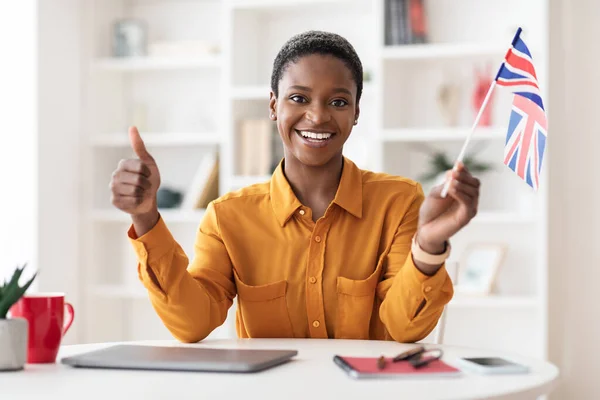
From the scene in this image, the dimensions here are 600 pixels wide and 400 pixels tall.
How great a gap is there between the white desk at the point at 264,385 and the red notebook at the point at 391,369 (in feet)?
0.04

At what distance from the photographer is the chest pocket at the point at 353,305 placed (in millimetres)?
1837

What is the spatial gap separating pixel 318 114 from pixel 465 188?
1.62 feet

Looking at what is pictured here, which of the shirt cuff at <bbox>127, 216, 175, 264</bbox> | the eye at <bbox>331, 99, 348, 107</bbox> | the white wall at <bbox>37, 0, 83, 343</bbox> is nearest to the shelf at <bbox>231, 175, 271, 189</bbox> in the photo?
the white wall at <bbox>37, 0, 83, 343</bbox>

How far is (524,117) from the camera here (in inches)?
61.7

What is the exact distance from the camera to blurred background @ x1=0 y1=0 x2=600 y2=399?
364 centimetres

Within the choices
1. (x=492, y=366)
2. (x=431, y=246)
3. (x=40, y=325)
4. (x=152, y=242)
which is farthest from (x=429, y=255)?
(x=40, y=325)

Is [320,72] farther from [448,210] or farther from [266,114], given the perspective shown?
[266,114]

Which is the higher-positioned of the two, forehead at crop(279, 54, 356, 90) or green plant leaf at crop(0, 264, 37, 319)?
forehead at crop(279, 54, 356, 90)

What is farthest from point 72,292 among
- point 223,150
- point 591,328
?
point 591,328

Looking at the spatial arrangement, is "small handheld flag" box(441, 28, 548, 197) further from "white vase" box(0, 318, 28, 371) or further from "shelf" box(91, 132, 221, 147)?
"shelf" box(91, 132, 221, 147)

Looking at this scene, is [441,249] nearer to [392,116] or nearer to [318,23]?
[392,116]

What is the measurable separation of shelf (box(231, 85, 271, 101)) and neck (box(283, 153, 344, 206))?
192 cm

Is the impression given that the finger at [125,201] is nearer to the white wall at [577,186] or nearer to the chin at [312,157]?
the chin at [312,157]

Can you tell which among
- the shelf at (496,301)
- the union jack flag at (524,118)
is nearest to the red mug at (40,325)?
the union jack flag at (524,118)
